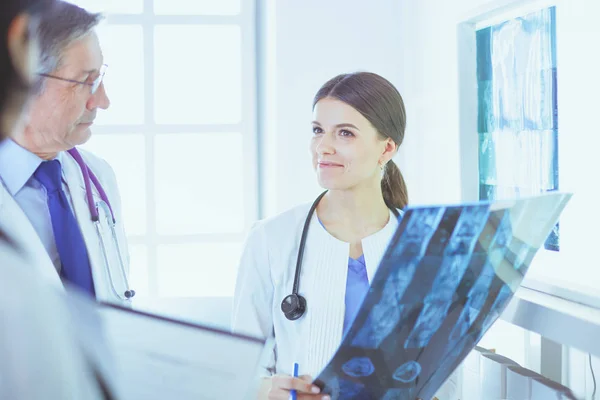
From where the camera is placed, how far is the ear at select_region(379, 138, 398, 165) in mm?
1595

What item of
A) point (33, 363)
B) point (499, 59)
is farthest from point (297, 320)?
point (33, 363)

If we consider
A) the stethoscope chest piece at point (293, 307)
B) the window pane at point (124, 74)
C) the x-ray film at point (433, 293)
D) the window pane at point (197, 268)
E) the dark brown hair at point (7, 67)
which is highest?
the window pane at point (124, 74)

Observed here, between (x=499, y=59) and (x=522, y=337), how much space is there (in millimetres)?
669

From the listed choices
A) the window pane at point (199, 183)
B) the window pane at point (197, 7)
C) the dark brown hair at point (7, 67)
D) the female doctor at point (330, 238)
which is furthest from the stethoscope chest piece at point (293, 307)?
the window pane at point (197, 7)

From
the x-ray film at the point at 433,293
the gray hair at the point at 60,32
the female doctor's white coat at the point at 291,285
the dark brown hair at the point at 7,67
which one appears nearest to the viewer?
the dark brown hair at the point at 7,67

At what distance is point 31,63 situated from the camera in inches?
19.0

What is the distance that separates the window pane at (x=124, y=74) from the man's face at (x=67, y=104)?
1617mm

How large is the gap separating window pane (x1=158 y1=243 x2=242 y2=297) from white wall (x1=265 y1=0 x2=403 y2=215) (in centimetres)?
55

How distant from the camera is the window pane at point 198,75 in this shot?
2863 mm

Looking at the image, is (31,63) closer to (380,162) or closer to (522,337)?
(380,162)

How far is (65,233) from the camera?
49.9 inches

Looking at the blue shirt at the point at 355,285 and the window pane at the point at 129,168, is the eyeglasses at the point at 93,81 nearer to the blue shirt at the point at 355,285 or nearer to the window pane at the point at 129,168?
the blue shirt at the point at 355,285

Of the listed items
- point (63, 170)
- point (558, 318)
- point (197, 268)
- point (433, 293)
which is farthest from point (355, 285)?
point (197, 268)

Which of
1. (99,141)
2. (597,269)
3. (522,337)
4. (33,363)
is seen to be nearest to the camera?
(33,363)
